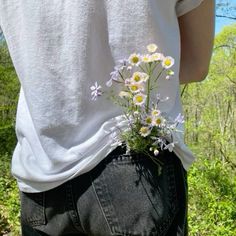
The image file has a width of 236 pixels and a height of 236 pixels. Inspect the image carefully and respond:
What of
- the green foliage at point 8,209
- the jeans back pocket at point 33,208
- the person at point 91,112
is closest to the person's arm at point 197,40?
the person at point 91,112

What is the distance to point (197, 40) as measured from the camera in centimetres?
98

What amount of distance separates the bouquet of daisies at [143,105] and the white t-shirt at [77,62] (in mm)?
23

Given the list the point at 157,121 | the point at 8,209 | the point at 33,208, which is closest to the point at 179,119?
the point at 157,121

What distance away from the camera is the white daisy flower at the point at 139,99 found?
33.1 inches

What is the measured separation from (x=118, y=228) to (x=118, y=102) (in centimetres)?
23

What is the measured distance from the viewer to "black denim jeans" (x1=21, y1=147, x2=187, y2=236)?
0.84 m

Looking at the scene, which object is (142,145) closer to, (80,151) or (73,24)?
(80,151)

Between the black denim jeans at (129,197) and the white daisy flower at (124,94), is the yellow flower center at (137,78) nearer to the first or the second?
the white daisy flower at (124,94)

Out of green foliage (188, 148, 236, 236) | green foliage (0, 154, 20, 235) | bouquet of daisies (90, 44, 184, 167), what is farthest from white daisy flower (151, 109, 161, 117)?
green foliage (0, 154, 20, 235)

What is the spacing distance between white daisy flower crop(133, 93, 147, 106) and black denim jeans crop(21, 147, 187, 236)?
9 cm

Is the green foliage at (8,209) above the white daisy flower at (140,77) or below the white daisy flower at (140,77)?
below

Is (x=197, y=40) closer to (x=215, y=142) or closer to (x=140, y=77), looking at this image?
(x=140, y=77)

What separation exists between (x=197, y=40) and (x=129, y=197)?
0.37 metres

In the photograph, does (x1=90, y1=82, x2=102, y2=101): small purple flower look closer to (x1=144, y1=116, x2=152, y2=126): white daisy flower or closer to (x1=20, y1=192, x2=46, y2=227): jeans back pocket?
(x1=144, y1=116, x2=152, y2=126): white daisy flower
